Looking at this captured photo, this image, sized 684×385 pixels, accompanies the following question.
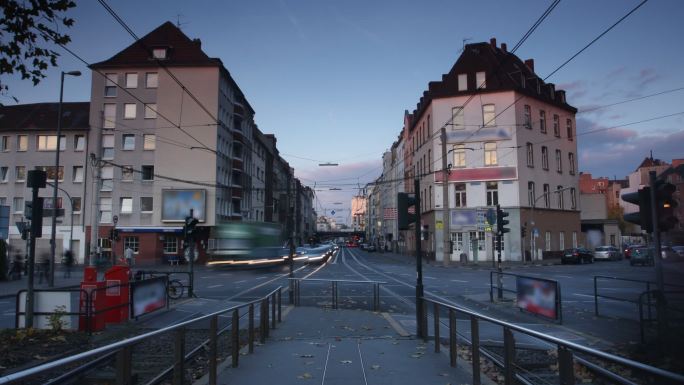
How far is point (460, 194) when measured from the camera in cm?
4872

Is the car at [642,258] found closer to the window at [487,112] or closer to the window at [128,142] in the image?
the window at [487,112]

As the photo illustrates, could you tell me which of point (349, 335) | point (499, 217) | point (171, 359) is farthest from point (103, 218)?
point (171, 359)

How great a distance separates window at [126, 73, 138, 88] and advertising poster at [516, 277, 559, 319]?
41.9 metres

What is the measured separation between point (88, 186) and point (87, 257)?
843 centimetres

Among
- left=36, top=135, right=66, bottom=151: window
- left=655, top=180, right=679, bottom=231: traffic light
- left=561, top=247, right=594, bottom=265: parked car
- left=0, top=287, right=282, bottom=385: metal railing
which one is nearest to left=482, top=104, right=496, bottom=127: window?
left=561, top=247, right=594, bottom=265: parked car

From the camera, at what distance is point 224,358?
7570 millimetres

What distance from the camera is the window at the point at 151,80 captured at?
A: 47969 mm

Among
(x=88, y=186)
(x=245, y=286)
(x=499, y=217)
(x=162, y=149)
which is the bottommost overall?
(x=245, y=286)

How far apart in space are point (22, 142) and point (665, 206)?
53.5 meters

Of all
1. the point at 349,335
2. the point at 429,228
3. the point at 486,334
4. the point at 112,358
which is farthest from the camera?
the point at 429,228

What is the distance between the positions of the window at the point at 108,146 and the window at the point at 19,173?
8.16 meters

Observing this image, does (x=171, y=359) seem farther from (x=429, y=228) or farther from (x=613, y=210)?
(x=613, y=210)

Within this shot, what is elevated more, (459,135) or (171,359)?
(459,135)

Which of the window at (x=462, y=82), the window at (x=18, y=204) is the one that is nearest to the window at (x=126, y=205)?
the window at (x=18, y=204)
